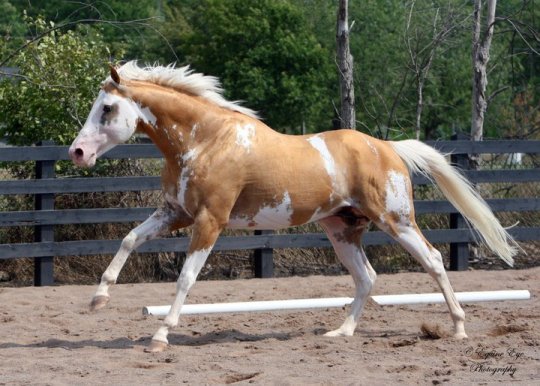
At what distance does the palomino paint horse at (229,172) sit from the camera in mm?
6750

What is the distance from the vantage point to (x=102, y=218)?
33.9 ft

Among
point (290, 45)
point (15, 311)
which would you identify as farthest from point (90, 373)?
point (290, 45)

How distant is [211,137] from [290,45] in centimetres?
2204

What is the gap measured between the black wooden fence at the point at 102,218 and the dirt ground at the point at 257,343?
0.51m

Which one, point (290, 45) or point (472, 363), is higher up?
point (290, 45)

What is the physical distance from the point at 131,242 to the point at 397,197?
6.48ft

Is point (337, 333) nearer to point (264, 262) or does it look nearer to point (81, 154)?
point (81, 154)

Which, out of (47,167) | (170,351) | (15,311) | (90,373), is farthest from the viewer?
(47,167)

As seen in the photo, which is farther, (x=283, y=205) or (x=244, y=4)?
(x=244, y=4)

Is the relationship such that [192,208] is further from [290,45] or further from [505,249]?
[290,45]

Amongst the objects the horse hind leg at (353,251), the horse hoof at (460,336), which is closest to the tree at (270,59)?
the horse hind leg at (353,251)

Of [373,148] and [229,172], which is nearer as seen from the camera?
[229,172]

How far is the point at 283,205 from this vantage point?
7039 mm

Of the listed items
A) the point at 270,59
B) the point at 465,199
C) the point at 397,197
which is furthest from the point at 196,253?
the point at 270,59
